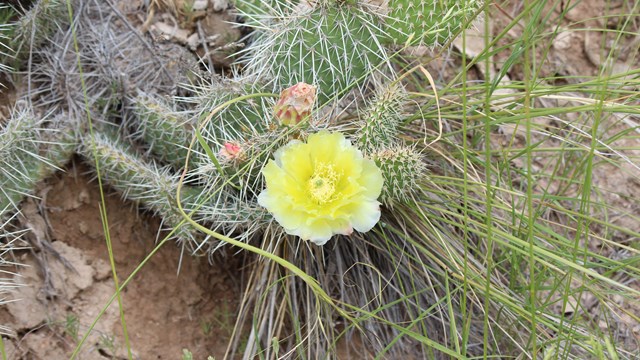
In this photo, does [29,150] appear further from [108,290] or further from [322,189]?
[322,189]

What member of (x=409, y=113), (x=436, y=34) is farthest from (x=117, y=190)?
(x=436, y=34)

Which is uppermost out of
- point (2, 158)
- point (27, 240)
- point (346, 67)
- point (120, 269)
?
point (346, 67)

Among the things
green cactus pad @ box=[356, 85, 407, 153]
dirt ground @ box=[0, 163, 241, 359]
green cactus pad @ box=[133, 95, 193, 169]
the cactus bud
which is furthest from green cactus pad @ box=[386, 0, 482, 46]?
dirt ground @ box=[0, 163, 241, 359]

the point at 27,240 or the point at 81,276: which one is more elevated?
the point at 27,240

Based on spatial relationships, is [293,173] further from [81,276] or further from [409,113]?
[81,276]

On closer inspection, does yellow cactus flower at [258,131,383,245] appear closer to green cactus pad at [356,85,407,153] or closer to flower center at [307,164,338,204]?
flower center at [307,164,338,204]

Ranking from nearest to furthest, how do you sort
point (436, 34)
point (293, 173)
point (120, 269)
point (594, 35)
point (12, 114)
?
point (293, 173)
point (436, 34)
point (12, 114)
point (120, 269)
point (594, 35)
